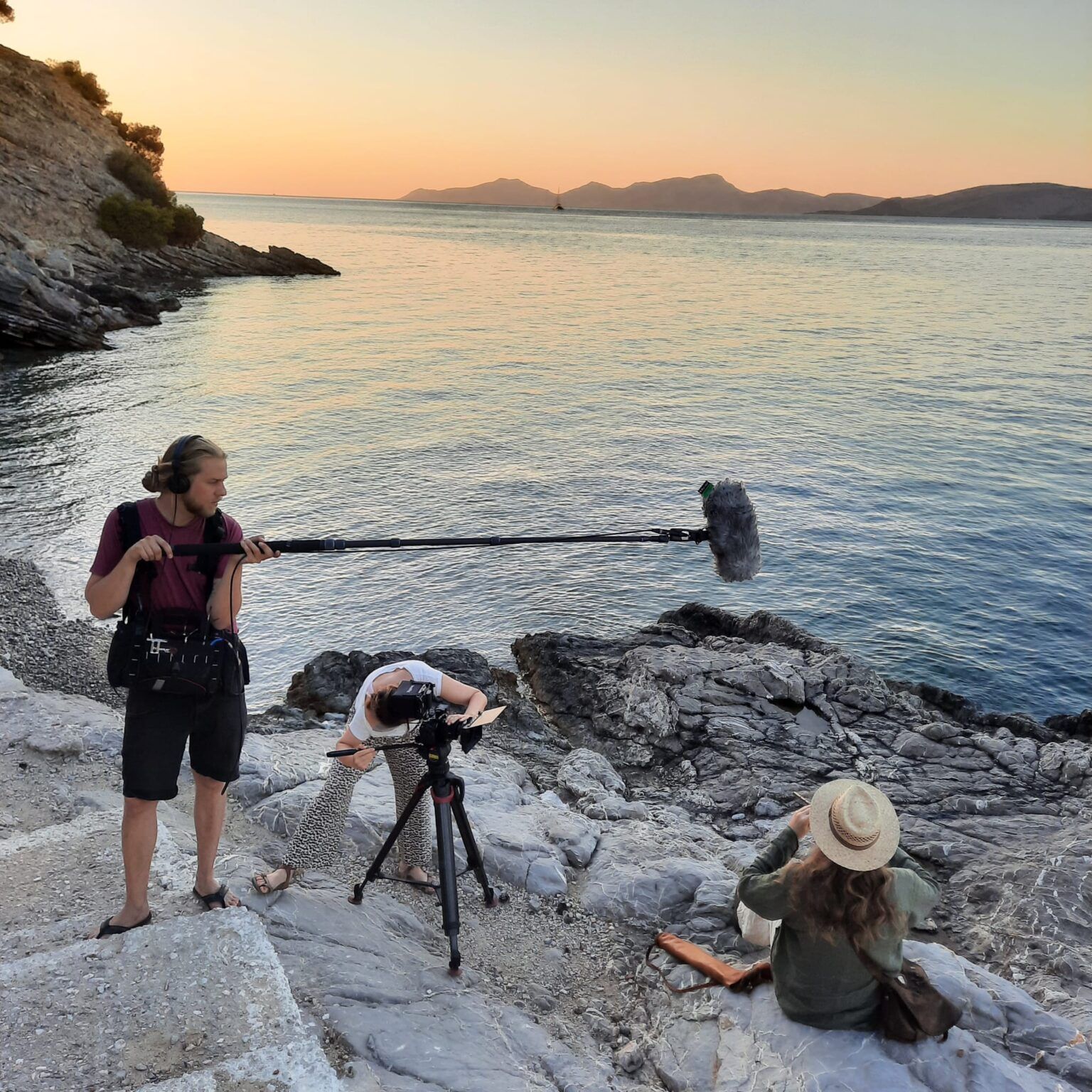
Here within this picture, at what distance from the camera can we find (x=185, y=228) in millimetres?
68625

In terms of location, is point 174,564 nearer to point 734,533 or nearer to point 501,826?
point 734,533

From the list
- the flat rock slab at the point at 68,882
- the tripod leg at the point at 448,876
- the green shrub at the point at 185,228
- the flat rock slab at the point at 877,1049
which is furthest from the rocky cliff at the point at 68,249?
the flat rock slab at the point at 877,1049

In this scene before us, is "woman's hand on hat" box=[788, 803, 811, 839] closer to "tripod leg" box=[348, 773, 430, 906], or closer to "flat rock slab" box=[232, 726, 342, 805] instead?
"tripod leg" box=[348, 773, 430, 906]

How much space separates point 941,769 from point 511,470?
16.7 m

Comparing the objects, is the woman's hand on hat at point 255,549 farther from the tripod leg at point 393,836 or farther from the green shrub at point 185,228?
the green shrub at point 185,228

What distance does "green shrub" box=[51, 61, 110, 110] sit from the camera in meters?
75.6

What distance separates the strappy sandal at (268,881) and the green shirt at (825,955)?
2.84 m

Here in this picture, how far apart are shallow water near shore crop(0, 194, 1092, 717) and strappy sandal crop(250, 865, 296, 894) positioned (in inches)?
305

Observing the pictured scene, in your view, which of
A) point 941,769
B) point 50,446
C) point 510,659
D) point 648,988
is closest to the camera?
point 648,988

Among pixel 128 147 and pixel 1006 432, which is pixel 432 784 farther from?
pixel 128 147

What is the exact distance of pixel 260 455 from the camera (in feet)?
84.2

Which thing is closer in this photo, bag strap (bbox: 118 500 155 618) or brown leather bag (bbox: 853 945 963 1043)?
brown leather bag (bbox: 853 945 963 1043)

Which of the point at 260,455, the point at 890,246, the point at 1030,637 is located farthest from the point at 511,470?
the point at 890,246

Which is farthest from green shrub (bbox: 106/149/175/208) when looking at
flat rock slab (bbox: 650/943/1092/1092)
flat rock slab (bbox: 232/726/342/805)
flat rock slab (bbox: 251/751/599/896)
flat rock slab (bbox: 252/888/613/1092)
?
flat rock slab (bbox: 650/943/1092/1092)
